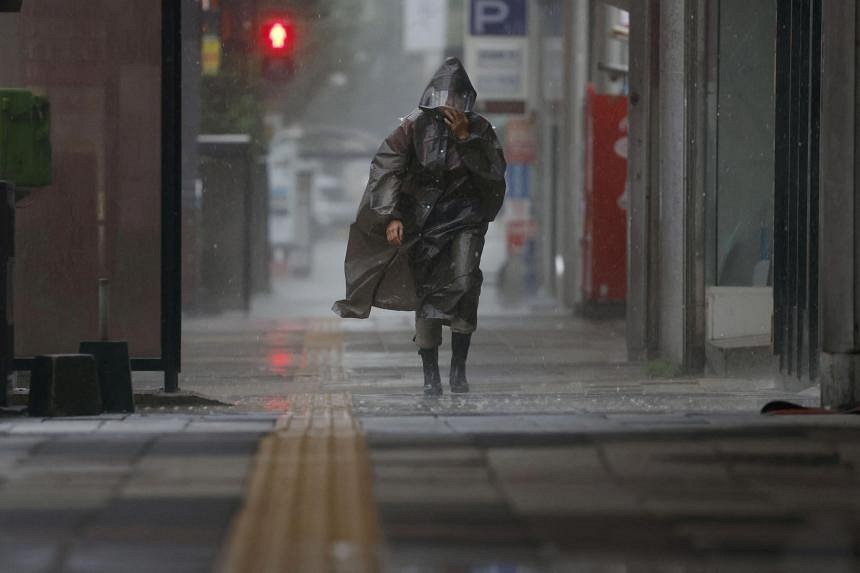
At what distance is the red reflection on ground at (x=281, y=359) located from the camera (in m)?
13.8

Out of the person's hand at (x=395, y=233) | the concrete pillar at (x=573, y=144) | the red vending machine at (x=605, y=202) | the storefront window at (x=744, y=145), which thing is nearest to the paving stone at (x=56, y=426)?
the person's hand at (x=395, y=233)

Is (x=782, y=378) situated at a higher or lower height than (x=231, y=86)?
lower

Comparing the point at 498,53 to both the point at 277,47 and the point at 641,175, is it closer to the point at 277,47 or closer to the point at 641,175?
the point at 277,47

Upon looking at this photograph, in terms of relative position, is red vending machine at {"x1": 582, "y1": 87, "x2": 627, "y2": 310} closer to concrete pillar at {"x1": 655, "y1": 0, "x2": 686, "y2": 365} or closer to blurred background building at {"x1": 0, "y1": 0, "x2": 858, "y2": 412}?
blurred background building at {"x1": 0, "y1": 0, "x2": 858, "y2": 412}

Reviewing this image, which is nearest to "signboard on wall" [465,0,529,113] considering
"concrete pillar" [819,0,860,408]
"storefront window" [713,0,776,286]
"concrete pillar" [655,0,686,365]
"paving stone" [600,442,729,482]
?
"concrete pillar" [655,0,686,365]

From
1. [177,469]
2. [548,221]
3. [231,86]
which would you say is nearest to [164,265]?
[177,469]

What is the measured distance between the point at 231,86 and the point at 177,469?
817 inches

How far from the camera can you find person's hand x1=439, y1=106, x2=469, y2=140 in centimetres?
1024

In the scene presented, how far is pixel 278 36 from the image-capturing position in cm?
2281

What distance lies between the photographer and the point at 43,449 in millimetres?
6758

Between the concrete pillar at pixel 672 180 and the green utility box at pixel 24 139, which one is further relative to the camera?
the concrete pillar at pixel 672 180

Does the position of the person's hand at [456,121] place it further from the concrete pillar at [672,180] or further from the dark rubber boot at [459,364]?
the concrete pillar at [672,180]

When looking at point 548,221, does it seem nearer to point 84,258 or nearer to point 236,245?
point 236,245

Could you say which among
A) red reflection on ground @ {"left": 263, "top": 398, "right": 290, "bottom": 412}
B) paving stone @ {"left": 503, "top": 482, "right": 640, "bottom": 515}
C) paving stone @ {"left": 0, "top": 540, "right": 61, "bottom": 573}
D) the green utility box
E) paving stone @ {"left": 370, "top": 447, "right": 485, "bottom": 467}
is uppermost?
the green utility box
